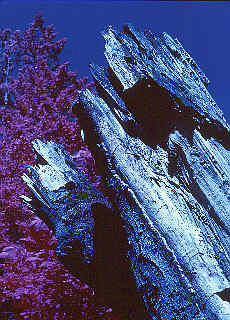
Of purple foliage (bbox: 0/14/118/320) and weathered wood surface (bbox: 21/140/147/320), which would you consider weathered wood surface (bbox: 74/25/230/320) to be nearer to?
weathered wood surface (bbox: 21/140/147/320)

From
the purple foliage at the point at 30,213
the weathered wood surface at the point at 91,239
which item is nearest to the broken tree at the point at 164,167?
the weathered wood surface at the point at 91,239

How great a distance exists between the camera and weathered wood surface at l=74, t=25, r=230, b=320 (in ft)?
5.58

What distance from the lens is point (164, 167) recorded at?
6.66 ft

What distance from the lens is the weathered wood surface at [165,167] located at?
170 centimetres

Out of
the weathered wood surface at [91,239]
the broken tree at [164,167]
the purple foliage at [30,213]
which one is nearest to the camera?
the broken tree at [164,167]

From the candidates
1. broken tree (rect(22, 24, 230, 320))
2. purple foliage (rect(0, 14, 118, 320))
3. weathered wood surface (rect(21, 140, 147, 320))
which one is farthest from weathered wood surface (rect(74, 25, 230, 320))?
purple foliage (rect(0, 14, 118, 320))

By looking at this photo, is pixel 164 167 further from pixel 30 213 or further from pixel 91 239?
pixel 30 213

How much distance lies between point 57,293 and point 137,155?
4272 millimetres

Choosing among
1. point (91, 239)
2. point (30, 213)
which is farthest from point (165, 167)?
point (30, 213)

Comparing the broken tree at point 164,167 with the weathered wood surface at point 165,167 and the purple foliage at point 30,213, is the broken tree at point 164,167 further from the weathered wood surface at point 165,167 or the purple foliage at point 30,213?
the purple foliage at point 30,213

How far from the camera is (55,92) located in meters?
8.98

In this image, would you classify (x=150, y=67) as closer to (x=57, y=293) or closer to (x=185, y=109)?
(x=185, y=109)

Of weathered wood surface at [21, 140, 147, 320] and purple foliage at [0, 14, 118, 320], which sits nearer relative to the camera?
weathered wood surface at [21, 140, 147, 320]

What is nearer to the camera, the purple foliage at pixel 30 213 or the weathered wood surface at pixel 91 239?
the weathered wood surface at pixel 91 239
